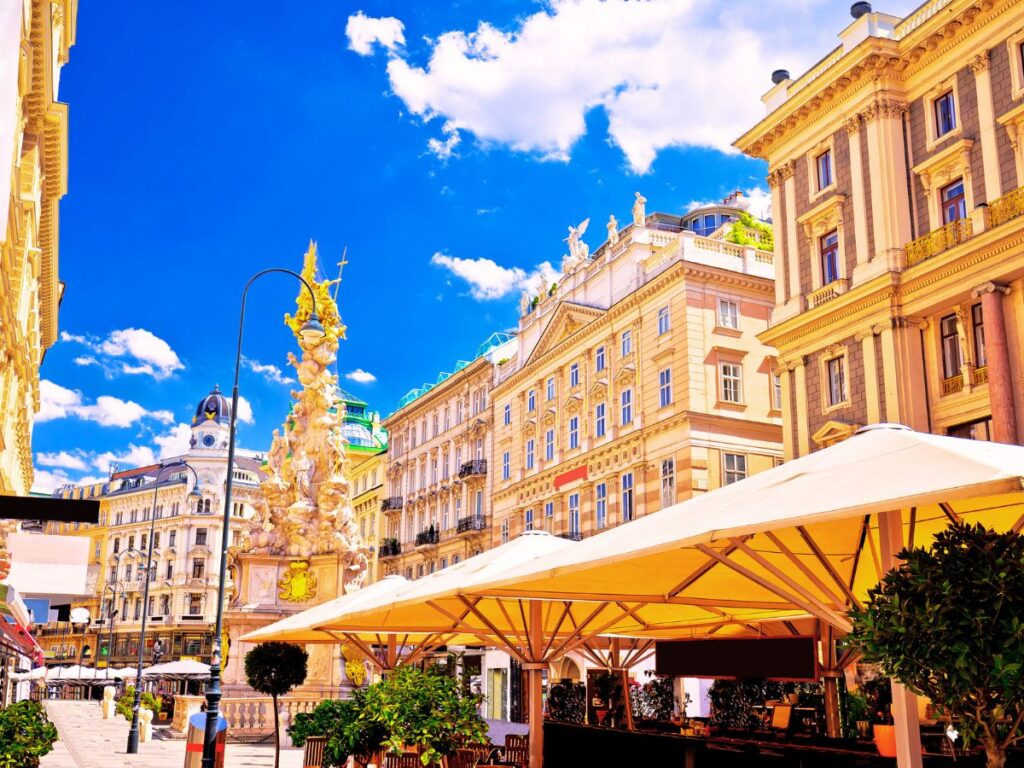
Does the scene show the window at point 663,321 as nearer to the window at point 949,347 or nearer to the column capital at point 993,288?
the window at point 949,347

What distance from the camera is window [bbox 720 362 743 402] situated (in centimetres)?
3981

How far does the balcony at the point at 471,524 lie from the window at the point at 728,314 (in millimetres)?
18789

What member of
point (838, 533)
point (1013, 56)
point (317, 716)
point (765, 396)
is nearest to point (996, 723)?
point (838, 533)

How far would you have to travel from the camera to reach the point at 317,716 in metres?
16.8

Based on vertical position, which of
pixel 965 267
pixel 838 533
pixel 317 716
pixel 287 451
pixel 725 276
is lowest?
pixel 317 716

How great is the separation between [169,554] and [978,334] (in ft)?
312

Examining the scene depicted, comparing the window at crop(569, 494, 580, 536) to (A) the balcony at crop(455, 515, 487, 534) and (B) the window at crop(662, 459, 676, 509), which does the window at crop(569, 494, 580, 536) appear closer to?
(B) the window at crop(662, 459, 676, 509)

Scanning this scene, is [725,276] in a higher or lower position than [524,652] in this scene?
higher

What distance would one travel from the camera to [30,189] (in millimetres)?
27453

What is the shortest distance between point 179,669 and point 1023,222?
35194 mm

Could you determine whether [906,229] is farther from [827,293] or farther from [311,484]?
[311,484]

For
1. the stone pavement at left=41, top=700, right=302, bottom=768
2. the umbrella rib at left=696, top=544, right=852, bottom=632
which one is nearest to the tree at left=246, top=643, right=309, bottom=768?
the stone pavement at left=41, top=700, right=302, bottom=768

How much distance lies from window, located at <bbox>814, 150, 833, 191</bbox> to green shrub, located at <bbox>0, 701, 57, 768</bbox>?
2636 centimetres

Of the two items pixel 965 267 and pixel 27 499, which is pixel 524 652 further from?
pixel 965 267
